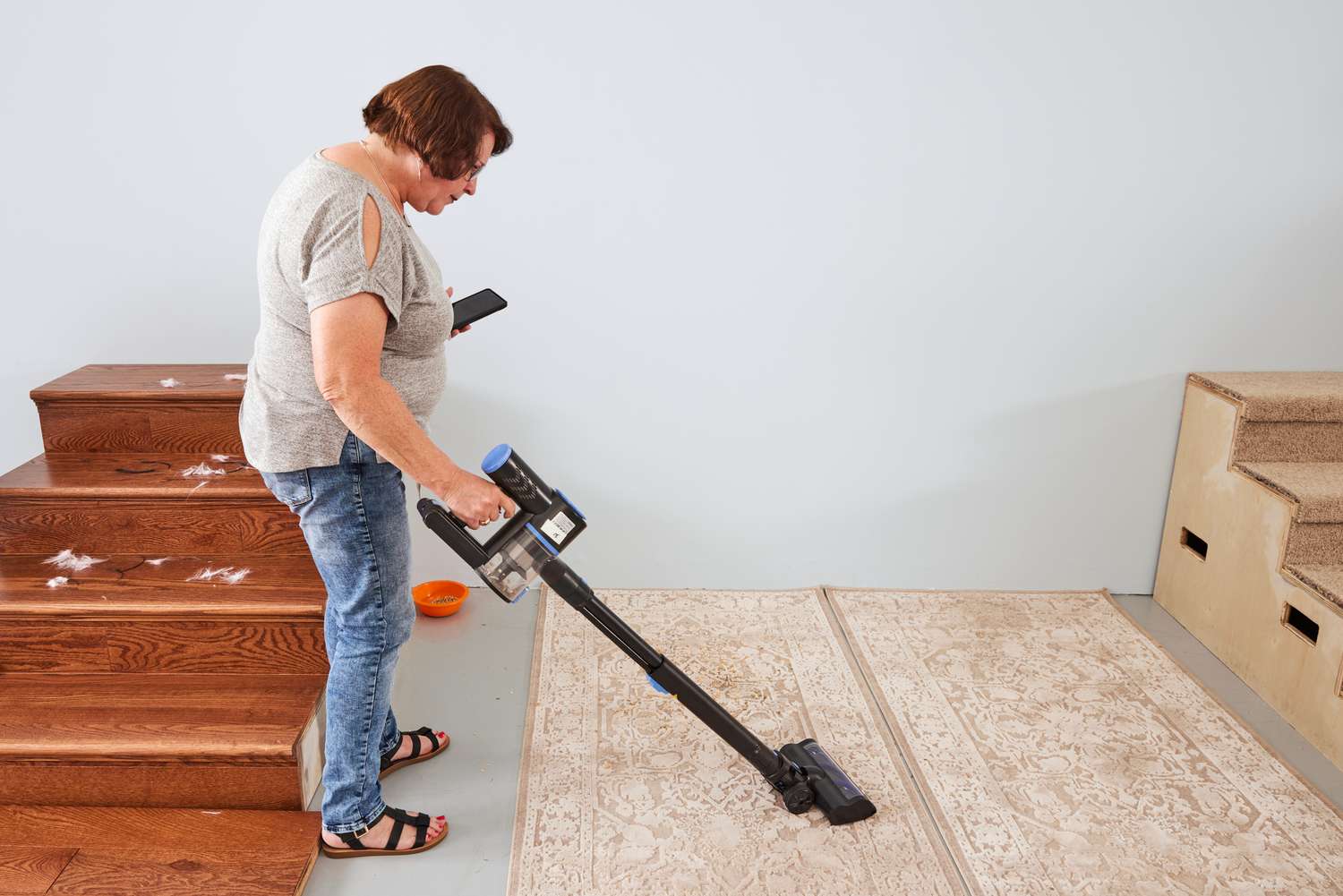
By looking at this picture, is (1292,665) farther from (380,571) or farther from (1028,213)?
(380,571)

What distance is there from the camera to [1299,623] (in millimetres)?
2383

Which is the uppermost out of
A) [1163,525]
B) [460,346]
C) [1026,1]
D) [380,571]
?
[1026,1]

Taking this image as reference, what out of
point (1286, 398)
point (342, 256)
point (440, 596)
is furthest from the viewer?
point (440, 596)

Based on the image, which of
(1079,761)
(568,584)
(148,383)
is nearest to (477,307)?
(568,584)

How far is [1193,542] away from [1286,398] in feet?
1.53

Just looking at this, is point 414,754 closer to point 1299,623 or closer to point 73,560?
point 73,560

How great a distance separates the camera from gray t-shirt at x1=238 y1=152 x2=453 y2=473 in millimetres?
1416

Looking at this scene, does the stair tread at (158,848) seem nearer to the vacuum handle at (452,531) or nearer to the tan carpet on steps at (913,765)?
the tan carpet on steps at (913,765)

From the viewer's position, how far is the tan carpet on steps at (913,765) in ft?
5.96

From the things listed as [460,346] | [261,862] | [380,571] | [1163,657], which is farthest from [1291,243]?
[261,862]

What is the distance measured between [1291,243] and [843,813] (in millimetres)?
1902

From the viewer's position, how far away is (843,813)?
6.25 feet

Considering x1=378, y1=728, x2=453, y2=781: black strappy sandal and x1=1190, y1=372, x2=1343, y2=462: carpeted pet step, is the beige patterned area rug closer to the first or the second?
x1=1190, y1=372, x2=1343, y2=462: carpeted pet step

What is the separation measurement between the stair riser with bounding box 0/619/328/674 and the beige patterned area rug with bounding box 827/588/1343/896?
1.25 m
